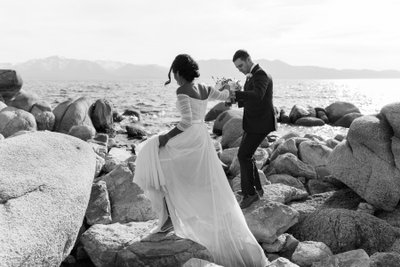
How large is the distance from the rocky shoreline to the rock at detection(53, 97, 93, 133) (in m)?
8.94

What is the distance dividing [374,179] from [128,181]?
176 inches

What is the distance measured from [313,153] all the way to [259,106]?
5309 mm

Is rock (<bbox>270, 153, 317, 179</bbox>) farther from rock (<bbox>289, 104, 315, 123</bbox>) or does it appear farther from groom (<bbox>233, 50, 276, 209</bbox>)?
rock (<bbox>289, 104, 315, 123</bbox>)

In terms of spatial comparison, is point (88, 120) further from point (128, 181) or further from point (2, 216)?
point (2, 216)

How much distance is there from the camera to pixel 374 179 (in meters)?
7.23

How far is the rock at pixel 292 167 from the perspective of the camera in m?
9.66

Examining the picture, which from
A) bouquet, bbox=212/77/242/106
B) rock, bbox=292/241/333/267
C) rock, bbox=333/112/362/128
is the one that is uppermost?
bouquet, bbox=212/77/242/106

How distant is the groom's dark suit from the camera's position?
19.4 ft

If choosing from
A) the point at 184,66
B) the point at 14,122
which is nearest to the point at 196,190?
the point at 184,66

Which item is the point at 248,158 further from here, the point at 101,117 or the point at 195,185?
the point at 101,117

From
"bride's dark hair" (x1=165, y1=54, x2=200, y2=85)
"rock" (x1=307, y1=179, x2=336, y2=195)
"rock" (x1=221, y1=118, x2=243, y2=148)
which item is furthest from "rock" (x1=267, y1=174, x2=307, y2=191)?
"rock" (x1=221, y1=118, x2=243, y2=148)

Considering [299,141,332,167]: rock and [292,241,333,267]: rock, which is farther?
[299,141,332,167]: rock

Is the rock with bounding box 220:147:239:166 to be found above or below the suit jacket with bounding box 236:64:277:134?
below

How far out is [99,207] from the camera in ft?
21.3
